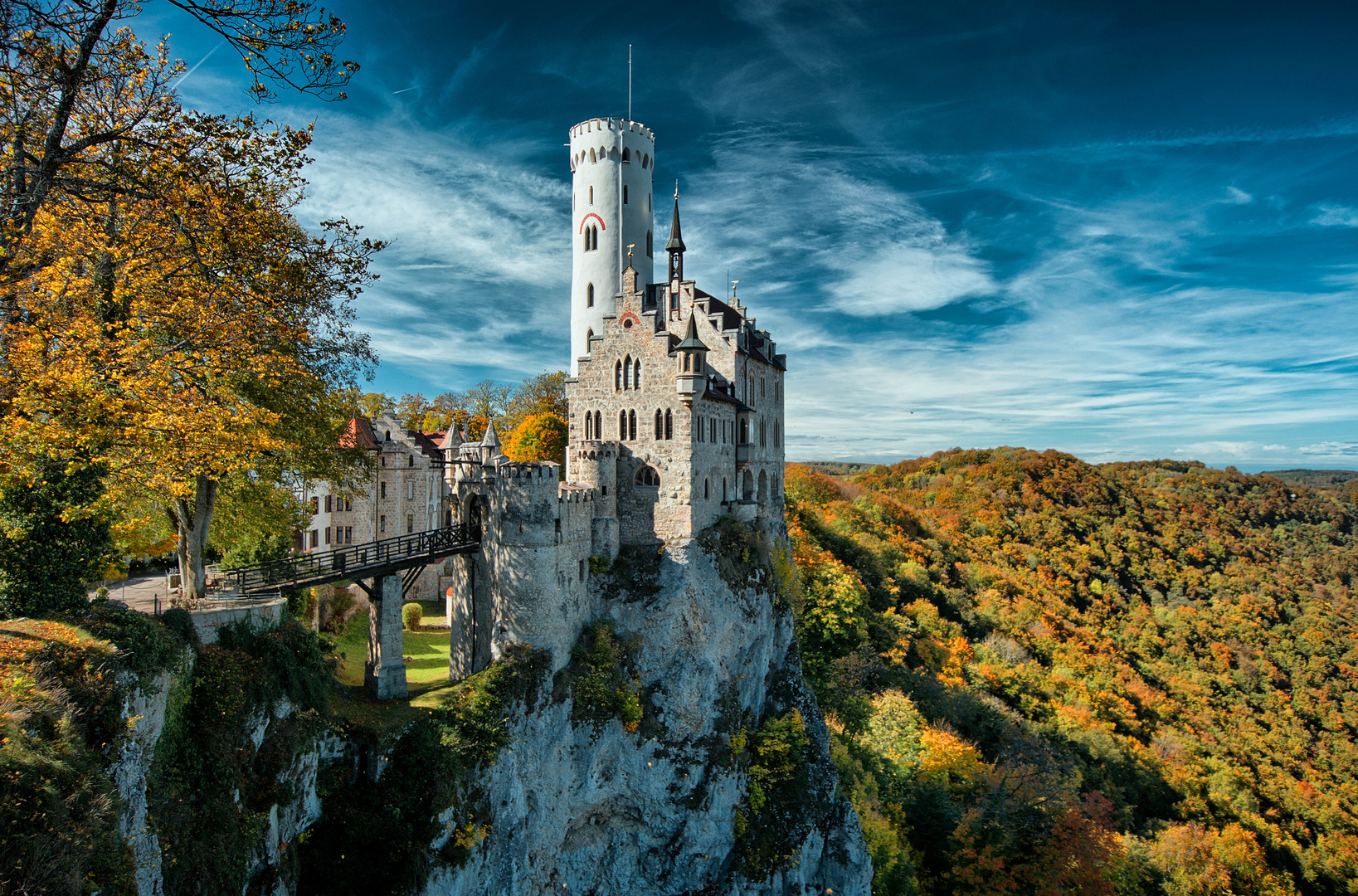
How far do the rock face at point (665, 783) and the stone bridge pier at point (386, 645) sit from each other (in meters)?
5.16

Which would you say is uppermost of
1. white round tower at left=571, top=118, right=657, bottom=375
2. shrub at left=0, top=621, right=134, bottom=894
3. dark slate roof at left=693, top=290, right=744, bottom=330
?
white round tower at left=571, top=118, right=657, bottom=375

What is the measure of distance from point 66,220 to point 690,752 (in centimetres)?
3106

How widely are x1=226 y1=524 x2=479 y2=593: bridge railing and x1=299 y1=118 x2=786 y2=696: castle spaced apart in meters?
1.49

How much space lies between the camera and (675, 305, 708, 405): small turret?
33.8 meters

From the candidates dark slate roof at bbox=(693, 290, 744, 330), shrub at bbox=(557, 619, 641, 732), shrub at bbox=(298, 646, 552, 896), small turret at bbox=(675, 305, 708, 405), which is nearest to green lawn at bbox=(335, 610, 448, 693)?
shrub at bbox=(298, 646, 552, 896)

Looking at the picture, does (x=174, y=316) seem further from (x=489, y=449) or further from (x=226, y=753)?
(x=489, y=449)

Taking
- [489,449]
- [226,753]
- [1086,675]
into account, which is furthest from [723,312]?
[1086,675]

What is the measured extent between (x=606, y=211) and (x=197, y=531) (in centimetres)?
3115

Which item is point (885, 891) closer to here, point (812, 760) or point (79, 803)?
point (812, 760)

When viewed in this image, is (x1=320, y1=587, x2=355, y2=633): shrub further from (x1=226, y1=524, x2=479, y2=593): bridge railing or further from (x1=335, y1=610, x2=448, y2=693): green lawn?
(x1=226, y1=524, x2=479, y2=593): bridge railing

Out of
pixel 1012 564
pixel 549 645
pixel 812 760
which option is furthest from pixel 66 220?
pixel 1012 564

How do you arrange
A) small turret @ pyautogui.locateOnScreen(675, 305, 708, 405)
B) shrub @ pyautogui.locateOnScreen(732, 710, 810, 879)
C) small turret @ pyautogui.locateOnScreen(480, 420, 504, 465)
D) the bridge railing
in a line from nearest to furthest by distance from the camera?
the bridge railing < small turret @ pyautogui.locateOnScreen(675, 305, 708, 405) < shrub @ pyautogui.locateOnScreen(732, 710, 810, 879) < small turret @ pyautogui.locateOnScreen(480, 420, 504, 465)

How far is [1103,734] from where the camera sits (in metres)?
59.3

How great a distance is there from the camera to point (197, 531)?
21.8 metres
